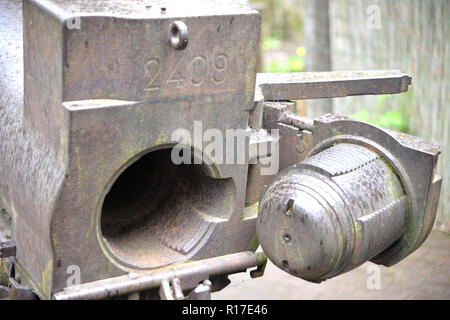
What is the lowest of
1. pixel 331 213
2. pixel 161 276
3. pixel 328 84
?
pixel 161 276

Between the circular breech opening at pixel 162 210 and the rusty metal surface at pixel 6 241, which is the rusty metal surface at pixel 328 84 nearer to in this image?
the circular breech opening at pixel 162 210

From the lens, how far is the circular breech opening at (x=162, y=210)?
3229mm

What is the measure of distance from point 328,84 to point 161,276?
3.97 feet

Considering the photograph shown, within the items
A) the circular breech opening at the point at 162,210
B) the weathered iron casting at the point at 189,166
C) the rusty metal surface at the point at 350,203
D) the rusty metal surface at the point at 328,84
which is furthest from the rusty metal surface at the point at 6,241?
the rusty metal surface at the point at 328,84

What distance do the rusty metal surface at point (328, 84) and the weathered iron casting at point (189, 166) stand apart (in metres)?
0.14

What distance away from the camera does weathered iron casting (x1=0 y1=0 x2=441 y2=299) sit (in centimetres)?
272

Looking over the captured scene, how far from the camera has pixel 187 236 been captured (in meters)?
3.28

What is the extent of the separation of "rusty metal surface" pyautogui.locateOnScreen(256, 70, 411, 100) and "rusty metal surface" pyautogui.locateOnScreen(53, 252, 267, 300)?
0.75 metres

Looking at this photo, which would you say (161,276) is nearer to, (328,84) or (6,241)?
(6,241)

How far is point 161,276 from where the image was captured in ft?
9.92

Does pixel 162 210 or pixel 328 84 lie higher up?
pixel 328 84

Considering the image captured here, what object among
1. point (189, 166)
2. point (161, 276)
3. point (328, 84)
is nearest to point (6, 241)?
point (161, 276)
